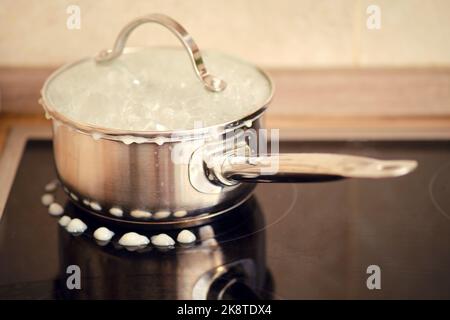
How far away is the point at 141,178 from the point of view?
619 millimetres

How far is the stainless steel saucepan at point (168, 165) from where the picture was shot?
60cm

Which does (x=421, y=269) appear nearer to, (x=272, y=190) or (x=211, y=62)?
(x=272, y=190)

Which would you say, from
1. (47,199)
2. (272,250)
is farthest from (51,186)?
(272,250)

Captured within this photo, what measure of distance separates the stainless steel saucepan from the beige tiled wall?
0.20 metres

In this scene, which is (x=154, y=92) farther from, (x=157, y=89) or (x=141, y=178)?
(x=141, y=178)

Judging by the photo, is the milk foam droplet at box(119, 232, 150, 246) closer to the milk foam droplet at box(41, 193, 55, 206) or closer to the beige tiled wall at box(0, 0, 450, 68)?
the milk foam droplet at box(41, 193, 55, 206)

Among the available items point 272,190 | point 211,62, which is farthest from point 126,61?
point 272,190

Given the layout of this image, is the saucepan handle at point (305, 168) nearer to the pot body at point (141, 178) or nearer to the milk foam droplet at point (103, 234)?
the pot body at point (141, 178)

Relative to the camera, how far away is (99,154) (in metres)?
0.62

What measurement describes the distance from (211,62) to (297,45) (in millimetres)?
167

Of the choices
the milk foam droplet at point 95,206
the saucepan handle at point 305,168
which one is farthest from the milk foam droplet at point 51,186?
the saucepan handle at point 305,168

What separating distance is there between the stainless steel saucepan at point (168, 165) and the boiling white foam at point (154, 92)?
1cm

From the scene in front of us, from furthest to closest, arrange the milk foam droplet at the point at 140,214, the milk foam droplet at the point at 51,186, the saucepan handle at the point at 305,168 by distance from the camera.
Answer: the milk foam droplet at the point at 51,186, the milk foam droplet at the point at 140,214, the saucepan handle at the point at 305,168

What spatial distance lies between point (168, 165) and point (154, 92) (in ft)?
0.40
